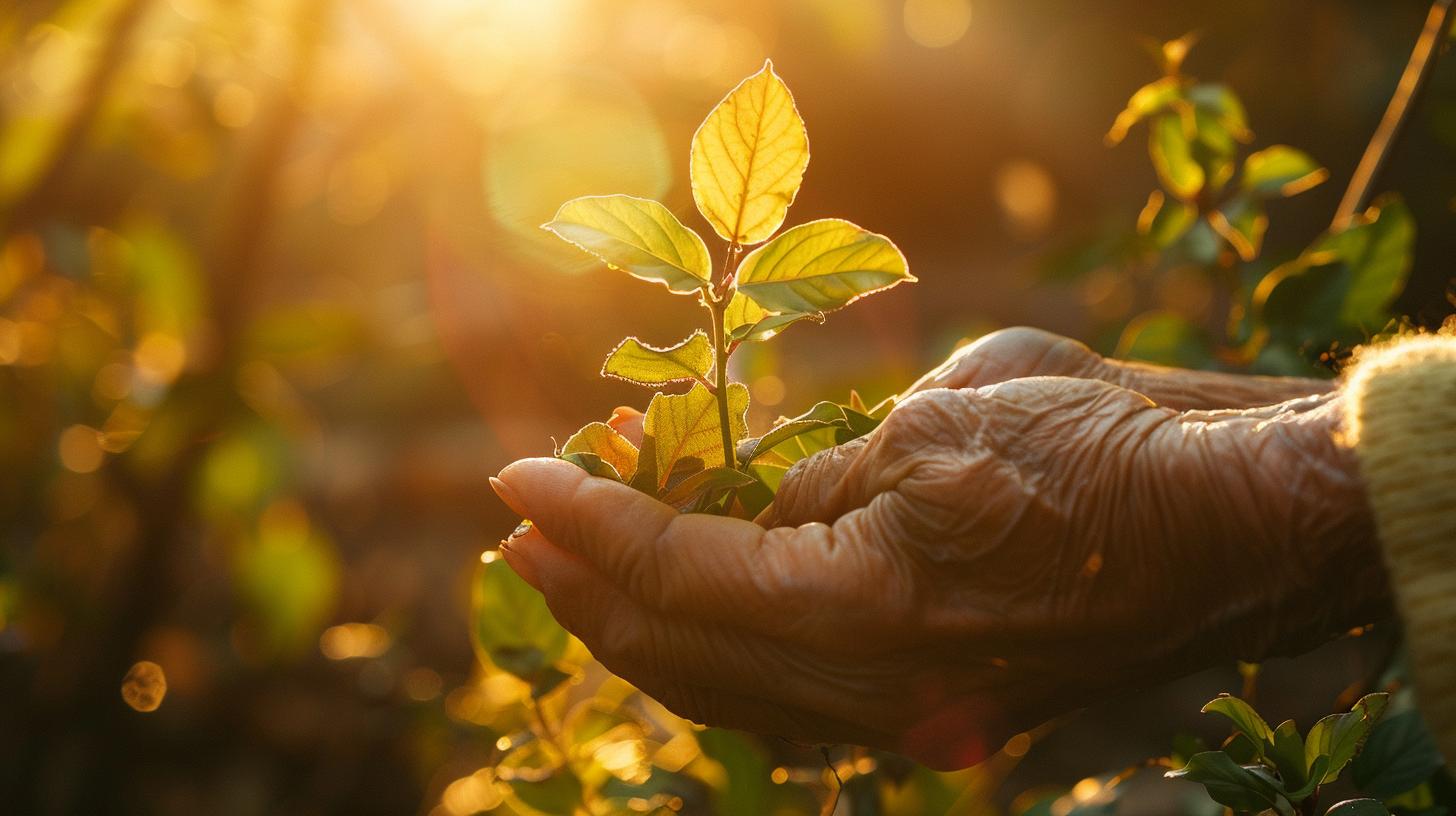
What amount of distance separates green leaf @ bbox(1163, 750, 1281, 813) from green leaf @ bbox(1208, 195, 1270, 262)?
0.60 metres

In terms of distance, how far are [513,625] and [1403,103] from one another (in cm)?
104

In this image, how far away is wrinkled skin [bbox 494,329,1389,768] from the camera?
2.26 ft

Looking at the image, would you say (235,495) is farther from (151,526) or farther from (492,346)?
(492,346)

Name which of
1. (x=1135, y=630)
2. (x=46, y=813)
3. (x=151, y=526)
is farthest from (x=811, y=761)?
(x=46, y=813)

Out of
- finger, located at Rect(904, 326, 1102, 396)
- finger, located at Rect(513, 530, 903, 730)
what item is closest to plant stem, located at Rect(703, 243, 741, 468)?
finger, located at Rect(513, 530, 903, 730)

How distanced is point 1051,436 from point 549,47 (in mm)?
2094

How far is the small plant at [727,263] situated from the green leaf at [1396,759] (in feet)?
1.86

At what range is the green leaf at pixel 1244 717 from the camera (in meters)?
0.70

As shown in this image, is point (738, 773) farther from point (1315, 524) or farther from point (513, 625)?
point (1315, 524)

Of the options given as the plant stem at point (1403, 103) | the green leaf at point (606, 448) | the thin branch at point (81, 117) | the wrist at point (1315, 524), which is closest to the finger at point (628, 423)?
the green leaf at point (606, 448)

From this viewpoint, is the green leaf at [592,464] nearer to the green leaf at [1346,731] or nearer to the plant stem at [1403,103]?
the green leaf at [1346,731]

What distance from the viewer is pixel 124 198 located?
89.9 inches

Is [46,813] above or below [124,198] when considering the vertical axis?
below

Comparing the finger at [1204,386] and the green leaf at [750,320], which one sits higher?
the green leaf at [750,320]
